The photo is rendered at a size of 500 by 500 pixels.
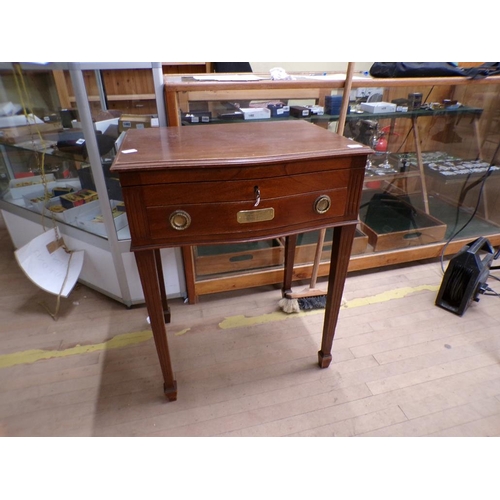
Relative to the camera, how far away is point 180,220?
852mm

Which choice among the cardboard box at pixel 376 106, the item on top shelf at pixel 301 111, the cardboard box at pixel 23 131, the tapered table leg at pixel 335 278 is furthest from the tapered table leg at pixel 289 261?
the cardboard box at pixel 23 131

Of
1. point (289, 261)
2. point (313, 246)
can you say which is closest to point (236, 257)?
point (289, 261)

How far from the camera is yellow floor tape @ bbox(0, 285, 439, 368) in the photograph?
129cm

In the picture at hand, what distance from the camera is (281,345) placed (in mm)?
1359

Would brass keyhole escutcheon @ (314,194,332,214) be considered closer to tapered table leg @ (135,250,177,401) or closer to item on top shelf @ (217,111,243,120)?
tapered table leg @ (135,250,177,401)

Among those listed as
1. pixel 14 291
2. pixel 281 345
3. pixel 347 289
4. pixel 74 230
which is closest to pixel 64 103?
pixel 74 230

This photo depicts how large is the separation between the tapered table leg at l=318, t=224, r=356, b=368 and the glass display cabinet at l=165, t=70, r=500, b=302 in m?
0.50

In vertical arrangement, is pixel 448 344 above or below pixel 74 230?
below

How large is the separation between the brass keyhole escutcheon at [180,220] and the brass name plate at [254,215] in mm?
130

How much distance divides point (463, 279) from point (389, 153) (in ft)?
2.55

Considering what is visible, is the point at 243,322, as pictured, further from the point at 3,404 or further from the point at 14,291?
the point at 14,291

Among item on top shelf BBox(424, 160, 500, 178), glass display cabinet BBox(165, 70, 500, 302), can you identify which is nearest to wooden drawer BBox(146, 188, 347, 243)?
glass display cabinet BBox(165, 70, 500, 302)
